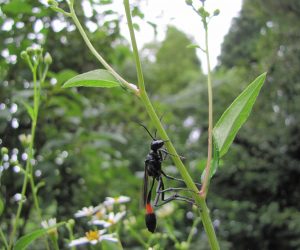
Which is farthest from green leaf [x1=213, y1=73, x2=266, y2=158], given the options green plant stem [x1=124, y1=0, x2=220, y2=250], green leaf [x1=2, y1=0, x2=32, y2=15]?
green leaf [x1=2, y1=0, x2=32, y2=15]

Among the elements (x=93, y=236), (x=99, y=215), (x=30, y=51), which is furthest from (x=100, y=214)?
(x=30, y=51)

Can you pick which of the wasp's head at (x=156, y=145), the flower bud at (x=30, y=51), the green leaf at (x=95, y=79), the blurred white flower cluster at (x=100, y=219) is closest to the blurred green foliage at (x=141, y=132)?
the blurred white flower cluster at (x=100, y=219)

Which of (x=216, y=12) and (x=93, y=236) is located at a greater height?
(x=216, y=12)

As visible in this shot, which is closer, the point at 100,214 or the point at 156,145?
the point at 156,145

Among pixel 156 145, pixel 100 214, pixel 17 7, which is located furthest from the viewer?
pixel 17 7

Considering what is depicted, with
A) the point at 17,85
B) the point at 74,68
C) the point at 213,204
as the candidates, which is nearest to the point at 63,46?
the point at 74,68

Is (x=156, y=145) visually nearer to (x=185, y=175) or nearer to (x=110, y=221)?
(x=185, y=175)
